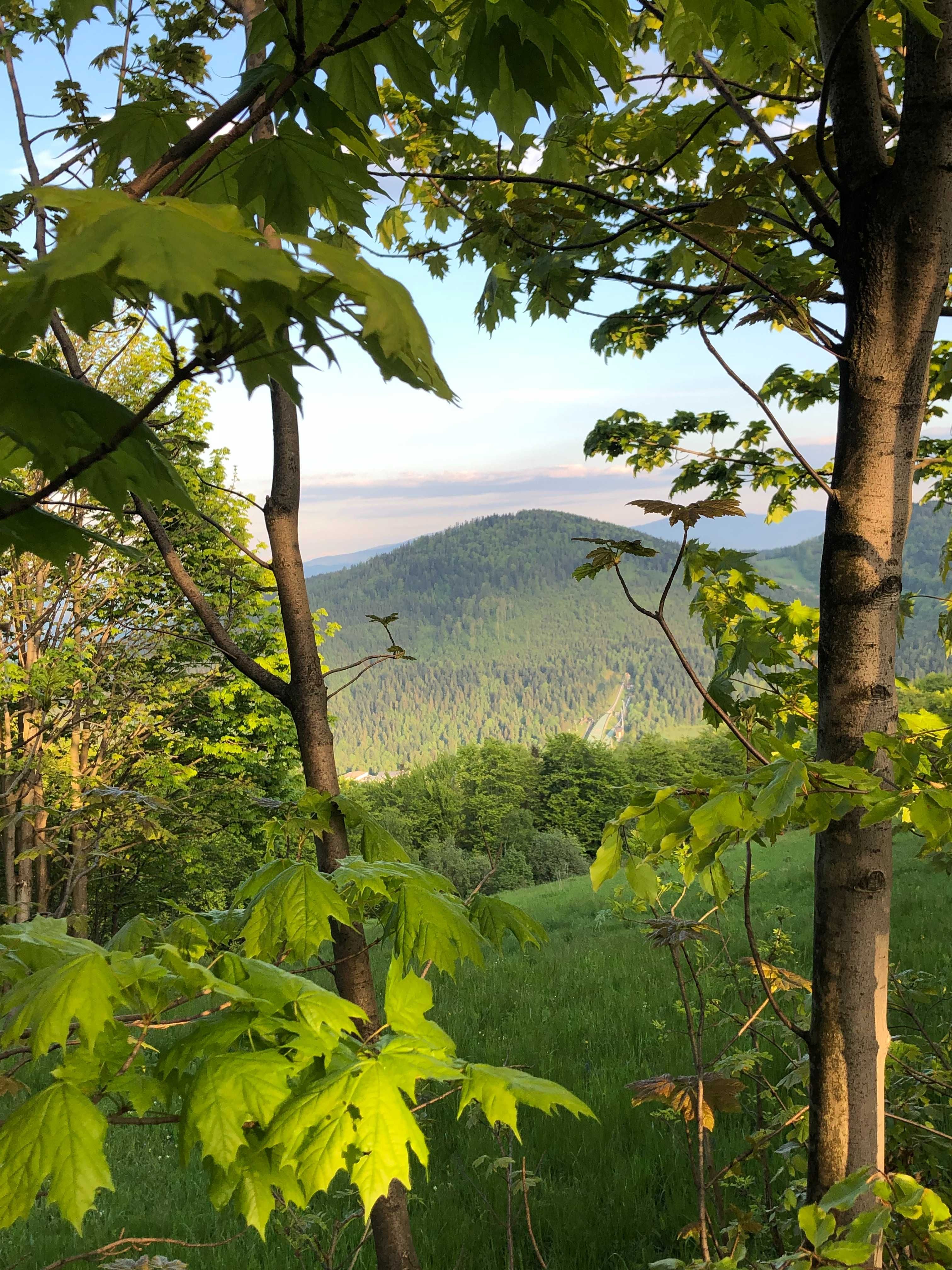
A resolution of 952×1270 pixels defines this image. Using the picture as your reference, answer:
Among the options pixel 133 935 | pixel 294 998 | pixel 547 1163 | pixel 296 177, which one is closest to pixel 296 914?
pixel 294 998

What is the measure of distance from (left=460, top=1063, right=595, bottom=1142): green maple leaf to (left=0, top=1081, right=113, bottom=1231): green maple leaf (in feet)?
1.58

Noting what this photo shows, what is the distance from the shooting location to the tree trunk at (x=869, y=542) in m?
1.68

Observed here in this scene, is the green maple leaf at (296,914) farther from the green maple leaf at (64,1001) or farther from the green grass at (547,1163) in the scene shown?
the green grass at (547,1163)

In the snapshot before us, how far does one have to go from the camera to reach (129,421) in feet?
2.88

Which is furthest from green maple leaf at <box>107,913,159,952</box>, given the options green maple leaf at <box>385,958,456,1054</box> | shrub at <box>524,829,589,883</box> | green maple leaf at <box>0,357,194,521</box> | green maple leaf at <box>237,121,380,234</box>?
shrub at <box>524,829,589,883</box>

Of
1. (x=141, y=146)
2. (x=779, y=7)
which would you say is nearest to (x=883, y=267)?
(x=779, y=7)

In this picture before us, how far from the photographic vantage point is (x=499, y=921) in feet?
5.89

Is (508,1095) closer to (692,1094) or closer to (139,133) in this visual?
(692,1094)

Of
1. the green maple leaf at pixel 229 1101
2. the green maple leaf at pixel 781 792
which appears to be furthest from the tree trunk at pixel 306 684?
the green maple leaf at pixel 781 792

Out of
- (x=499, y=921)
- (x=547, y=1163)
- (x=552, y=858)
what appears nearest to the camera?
(x=499, y=921)

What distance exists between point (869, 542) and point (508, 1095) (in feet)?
4.50

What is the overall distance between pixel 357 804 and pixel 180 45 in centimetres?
332

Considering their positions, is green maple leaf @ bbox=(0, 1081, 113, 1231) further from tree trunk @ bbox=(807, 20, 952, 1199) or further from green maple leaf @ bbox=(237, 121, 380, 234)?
tree trunk @ bbox=(807, 20, 952, 1199)

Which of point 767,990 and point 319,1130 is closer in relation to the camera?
point 319,1130
